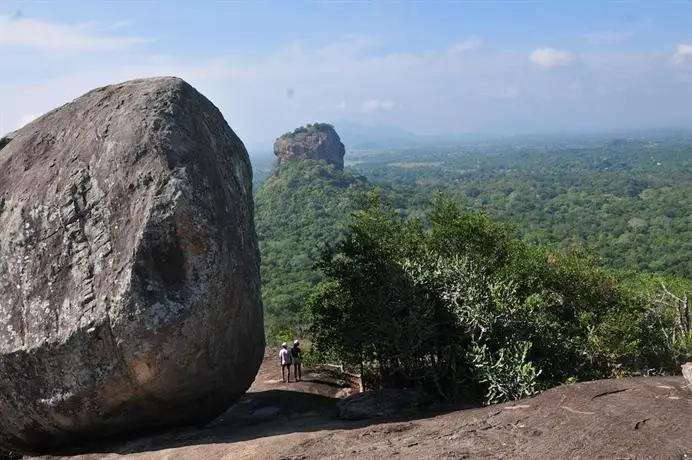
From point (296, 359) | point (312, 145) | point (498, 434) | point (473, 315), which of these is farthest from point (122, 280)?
point (312, 145)

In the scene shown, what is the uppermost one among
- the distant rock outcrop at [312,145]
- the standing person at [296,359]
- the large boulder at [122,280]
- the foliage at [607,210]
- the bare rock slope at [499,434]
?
the distant rock outcrop at [312,145]

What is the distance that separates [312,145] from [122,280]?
383ft

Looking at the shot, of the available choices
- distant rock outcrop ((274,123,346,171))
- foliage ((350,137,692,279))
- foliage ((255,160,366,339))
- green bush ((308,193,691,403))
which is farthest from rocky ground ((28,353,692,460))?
distant rock outcrop ((274,123,346,171))

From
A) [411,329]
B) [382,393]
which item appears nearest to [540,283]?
[411,329]

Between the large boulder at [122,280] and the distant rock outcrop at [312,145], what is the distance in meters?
111

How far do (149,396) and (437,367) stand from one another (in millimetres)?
6959

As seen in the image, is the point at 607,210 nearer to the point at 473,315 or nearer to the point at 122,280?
the point at 473,315

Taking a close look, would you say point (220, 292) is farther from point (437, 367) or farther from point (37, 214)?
point (437, 367)

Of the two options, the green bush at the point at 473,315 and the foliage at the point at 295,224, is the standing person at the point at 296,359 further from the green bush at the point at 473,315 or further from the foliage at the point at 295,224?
the foliage at the point at 295,224

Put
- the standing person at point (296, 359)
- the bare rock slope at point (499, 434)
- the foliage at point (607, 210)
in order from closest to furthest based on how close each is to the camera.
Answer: the bare rock slope at point (499, 434) < the standing person at point (296, 359) < the foliage at point (607, 210)

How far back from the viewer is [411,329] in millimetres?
14414

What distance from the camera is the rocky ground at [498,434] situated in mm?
8992

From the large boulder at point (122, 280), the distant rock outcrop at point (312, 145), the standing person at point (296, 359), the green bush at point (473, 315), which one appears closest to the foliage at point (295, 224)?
the distant rock outcrop at point (312, 145)

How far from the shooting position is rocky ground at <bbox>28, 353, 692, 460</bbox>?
899cm
